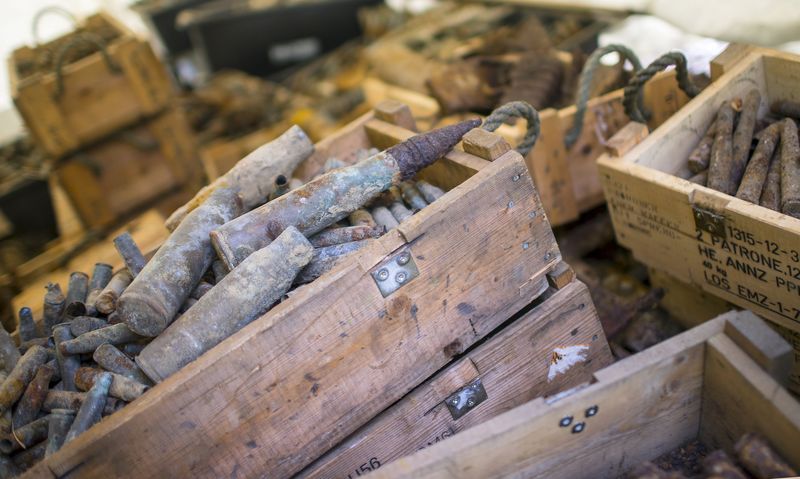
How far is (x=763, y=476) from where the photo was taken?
62.2 inches

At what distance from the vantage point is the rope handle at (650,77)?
2.72m

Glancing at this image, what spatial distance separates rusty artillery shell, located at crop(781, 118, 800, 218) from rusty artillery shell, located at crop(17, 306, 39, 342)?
2.53 m

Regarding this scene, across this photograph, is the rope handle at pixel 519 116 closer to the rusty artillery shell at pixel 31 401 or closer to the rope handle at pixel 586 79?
the rope handle at pixel 586 79

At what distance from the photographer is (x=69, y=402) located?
1982mm

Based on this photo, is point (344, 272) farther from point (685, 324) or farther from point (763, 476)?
point (685, 324)

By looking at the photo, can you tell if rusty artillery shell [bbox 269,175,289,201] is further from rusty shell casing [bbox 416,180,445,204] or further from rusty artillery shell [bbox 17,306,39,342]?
rusty artillery shell [bbox 17,306,39,342]

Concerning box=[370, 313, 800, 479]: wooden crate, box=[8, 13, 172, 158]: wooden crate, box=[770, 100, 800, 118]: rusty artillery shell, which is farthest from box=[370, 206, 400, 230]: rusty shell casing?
box=[8, 13, 172, 158]: wooden crate

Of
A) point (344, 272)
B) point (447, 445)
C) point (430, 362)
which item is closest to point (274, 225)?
point (344, 272)

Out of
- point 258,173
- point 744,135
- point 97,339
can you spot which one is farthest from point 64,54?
Result: point 744,135

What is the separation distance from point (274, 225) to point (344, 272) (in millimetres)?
367

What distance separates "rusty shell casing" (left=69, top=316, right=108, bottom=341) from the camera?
212 centimetres

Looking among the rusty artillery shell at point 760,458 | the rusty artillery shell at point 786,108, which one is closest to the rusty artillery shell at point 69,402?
the rusty artillery shell at point 760,458

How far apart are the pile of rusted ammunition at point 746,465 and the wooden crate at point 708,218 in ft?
2.44

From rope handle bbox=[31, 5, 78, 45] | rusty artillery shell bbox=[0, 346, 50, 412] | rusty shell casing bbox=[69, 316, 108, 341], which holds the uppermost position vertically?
rope handle bbox=[31, 5, 78, 45]
